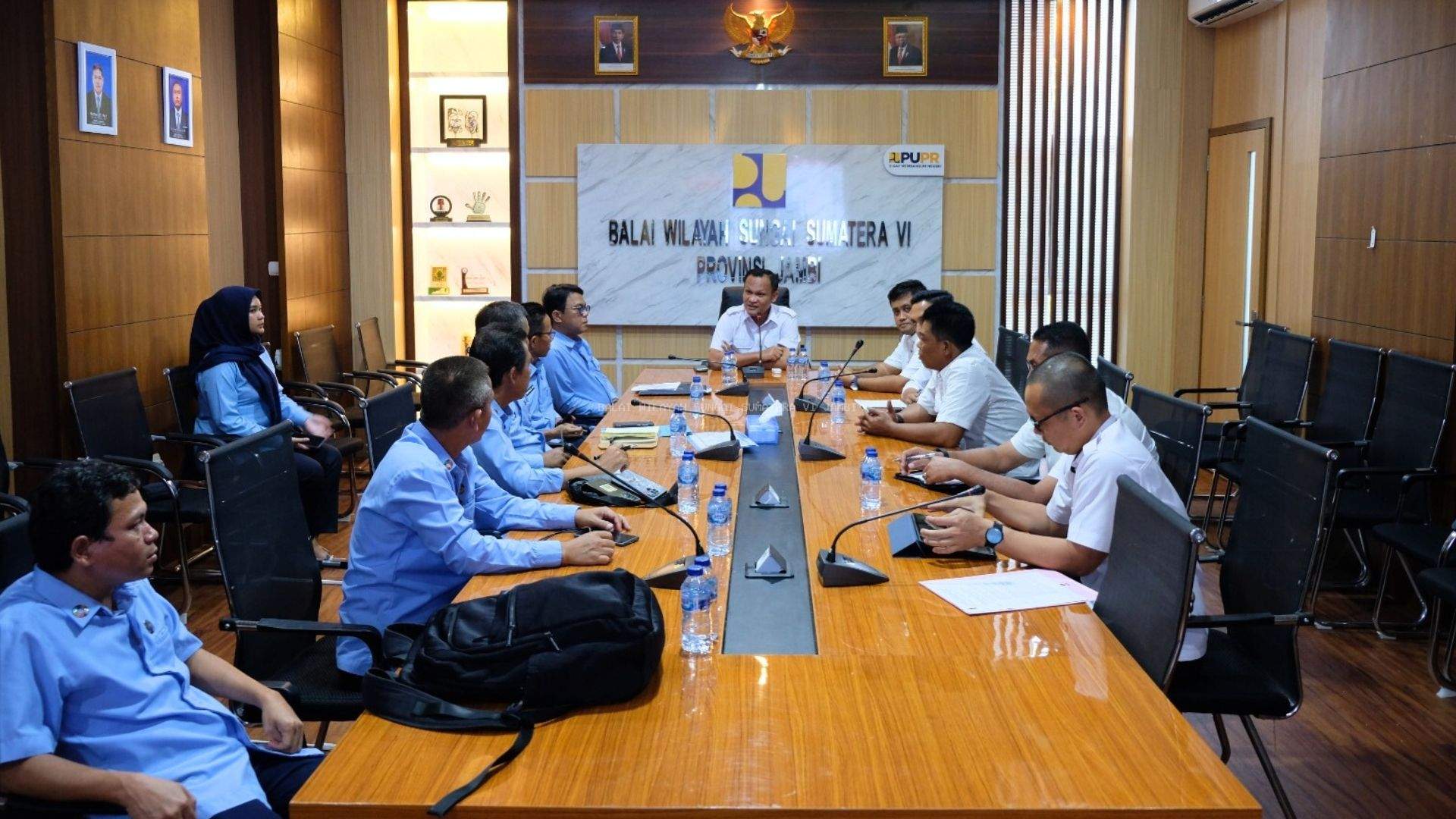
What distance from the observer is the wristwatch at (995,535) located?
3.44m

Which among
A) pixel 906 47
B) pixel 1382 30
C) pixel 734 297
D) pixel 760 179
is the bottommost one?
pixel 734 297

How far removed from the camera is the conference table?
6.91 feet

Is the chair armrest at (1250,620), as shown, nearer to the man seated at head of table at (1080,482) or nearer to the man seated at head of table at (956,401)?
the man seated at head of table at (1080,482)

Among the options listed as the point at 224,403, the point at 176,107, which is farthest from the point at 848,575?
the point at 176,107

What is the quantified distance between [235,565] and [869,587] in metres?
1.52

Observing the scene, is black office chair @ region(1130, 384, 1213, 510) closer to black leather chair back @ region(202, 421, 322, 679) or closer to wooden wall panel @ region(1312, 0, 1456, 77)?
wooden wall panel @ region(1312, 0, 1456, 77)

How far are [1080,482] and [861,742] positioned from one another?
1410 millimetres

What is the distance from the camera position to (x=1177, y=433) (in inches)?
173

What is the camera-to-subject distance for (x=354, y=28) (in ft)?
29.2

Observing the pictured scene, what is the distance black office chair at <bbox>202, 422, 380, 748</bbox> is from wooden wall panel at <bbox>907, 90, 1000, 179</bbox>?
610cm

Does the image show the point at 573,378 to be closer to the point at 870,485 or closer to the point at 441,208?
the point at 441,208

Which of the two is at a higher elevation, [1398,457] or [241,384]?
[241,384]

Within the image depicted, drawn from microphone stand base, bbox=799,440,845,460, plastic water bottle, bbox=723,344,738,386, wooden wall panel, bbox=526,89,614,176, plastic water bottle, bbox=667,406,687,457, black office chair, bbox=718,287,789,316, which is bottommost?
microphone stand base, bbox=799,440,845,460

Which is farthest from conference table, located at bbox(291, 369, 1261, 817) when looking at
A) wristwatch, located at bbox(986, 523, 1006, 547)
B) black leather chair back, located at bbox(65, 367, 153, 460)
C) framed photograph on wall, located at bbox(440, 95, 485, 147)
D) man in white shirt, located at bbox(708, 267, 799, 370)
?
framed photograph on wall, located at bbox(440, 95, 485, 147)
